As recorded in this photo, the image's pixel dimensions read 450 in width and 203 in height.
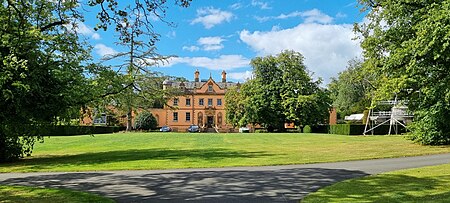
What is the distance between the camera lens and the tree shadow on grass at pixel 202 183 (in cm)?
927

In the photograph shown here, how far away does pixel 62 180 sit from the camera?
1261 cm

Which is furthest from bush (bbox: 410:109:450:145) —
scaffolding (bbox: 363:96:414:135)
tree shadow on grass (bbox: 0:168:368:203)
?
scaffolding (bbox: 363:96:414:135)

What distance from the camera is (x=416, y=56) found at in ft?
51.7

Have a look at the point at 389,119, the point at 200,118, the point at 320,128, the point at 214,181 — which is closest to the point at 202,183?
the point at 214,181

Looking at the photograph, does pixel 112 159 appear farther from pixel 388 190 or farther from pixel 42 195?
pixel 388 190

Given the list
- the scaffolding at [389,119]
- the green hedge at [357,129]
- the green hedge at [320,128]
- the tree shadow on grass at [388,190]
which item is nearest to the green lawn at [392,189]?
the tree shadow on grass at [388,190]

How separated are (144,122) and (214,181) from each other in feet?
182

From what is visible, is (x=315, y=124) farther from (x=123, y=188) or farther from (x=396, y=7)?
(x=123, y=188)

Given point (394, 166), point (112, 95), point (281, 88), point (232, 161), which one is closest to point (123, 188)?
point (232, 161)

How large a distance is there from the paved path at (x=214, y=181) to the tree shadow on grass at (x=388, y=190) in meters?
0.59

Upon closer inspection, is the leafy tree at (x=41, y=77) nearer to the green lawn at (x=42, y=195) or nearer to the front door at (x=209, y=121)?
the green lawn at (x=42, y=195)

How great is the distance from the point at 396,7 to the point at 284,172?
30.8 ft

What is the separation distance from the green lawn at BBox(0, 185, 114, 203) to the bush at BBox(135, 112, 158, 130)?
54188 millimetres

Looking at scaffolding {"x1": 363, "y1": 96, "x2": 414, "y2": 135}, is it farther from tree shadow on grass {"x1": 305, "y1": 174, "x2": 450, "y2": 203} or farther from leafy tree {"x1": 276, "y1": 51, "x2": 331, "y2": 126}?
tree shadow on grass {"x1": 305, "y1": 174, "x2": 450, "y2": 203}
